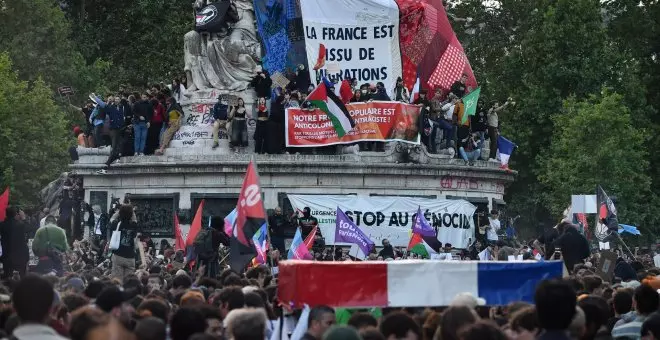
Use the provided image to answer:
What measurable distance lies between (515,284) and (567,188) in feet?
149

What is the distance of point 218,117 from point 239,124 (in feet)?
1.91

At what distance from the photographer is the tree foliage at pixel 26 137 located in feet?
207

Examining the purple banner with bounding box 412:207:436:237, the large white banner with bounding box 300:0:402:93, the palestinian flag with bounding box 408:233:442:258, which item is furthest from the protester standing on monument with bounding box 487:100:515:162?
the palestinian flag with bounding box 408:233:442:258

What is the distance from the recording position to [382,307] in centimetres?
1648

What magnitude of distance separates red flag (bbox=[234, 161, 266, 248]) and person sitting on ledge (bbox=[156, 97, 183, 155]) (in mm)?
17770

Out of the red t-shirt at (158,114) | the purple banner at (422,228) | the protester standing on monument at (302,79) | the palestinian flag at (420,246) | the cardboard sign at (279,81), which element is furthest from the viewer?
the protester standing on monument at (302,79)

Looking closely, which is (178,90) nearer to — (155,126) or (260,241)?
(155,126)

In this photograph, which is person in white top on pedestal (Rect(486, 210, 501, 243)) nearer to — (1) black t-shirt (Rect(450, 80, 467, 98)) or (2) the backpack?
(1) black t-shirt (Rect(450, 80, 467, 98))

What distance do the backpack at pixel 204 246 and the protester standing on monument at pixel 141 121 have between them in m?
15.3

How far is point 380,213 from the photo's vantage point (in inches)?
1620

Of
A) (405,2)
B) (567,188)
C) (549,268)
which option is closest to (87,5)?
(567,188)

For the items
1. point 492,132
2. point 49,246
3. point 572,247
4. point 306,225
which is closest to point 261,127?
point 306,225

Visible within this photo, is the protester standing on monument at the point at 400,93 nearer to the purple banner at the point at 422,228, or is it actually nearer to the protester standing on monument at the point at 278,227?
the purple banner at the point at 422,228

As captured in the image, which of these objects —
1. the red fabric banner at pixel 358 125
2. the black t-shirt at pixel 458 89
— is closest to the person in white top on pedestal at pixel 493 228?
the red fabric banner at pixel 358 125
